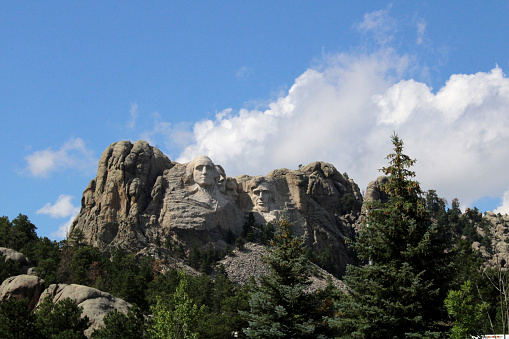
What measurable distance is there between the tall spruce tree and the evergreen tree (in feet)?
12.6

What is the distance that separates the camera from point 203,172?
83.9 m

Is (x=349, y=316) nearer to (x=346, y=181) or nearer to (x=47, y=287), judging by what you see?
(x=47, y=287)

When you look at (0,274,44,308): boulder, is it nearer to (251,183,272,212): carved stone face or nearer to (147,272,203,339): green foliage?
(147,272,203,339): green foliage

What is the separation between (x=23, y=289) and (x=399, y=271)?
116ft

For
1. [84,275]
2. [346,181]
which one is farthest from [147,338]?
[346,181]

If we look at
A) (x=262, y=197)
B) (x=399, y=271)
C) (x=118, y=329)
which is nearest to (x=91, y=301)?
(x=118, y=329)

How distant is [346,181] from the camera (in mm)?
106438

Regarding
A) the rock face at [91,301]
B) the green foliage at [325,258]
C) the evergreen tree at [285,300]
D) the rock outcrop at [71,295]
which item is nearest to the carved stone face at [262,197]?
Answer: the green foliage at [325,258]

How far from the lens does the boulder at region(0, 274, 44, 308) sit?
157ft

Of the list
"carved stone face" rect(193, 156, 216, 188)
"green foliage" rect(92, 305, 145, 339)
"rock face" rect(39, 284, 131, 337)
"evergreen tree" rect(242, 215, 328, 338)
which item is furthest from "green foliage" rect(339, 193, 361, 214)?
"evergreen tree" rect(242, 215, 328, 338)

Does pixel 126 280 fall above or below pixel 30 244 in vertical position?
below

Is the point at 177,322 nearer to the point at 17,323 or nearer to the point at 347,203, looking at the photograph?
the point at 17,323

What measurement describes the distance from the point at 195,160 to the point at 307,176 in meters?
22.8

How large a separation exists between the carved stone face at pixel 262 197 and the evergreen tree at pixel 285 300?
204 ft
